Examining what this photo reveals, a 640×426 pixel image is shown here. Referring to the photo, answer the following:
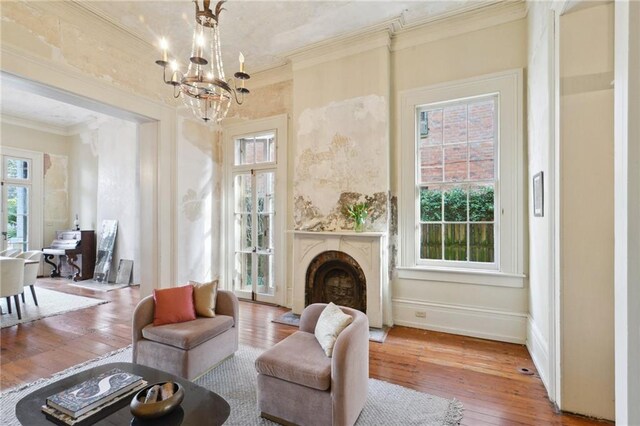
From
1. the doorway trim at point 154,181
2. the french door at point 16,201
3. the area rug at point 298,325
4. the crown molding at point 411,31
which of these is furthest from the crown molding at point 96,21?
the french door at point 16,201

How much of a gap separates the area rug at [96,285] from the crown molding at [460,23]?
674 cm

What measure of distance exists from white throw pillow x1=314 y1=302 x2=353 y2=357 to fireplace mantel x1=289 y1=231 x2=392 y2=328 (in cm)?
158

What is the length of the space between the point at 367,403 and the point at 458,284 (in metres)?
2.03

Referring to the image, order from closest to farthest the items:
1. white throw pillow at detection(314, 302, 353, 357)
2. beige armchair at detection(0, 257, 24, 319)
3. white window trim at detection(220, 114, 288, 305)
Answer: white throw pillow at detection(314, 302, 353, 357), beige armchair at detection(0, 257, 24, 319), white window trim at detection(220, 114, 288, 305)

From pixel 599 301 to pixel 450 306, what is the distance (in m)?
1.74

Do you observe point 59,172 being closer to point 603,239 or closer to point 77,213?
point 77,213

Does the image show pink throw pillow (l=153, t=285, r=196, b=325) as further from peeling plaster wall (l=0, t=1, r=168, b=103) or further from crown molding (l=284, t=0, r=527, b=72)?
crown molding (l=284, t=0, r=527, b=72)

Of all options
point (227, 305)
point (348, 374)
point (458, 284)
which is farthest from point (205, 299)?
point (458, 284)

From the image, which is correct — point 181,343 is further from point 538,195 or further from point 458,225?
point 538,195

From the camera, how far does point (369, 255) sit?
395cm

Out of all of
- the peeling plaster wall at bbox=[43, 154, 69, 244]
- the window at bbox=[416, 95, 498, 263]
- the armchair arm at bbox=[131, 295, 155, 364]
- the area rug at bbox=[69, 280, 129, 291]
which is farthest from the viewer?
the peeling plaster wall at bbox=[43, 154, 69, 244]

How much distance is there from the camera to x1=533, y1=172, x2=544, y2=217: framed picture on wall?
2.77 m

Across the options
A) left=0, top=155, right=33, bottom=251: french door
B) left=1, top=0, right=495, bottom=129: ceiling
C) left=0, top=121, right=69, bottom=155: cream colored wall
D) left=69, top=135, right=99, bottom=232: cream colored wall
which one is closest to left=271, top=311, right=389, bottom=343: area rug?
left=1, top=0, right=495, bottom=129: ceiling

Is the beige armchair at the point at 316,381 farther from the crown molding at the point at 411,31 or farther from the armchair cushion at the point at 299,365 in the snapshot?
the crown molding at the point at 411,31
